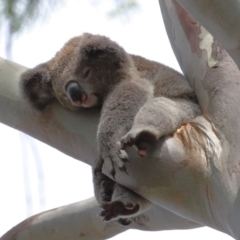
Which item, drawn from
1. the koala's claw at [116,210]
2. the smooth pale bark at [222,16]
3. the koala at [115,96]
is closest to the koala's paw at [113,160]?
the koala at [115,96]

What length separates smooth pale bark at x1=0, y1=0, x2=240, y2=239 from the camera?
2623 millimetres

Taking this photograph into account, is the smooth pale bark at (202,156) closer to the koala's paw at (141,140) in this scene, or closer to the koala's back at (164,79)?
the koala's paw at (141,140)

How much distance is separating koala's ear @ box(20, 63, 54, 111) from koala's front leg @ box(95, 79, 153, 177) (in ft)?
1.45

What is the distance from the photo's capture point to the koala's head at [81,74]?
3.62m

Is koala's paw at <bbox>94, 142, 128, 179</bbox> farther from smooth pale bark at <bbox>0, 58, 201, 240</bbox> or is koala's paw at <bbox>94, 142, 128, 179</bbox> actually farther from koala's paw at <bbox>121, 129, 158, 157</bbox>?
smooth pale bark at <bbox>0, 58, 201, 240</bbox>

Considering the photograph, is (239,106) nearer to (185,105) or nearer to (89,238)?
(185,105)

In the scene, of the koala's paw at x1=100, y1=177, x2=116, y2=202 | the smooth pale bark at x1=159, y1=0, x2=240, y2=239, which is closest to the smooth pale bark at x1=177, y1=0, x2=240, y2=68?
the smooth pale bark at x1=159, y1=0, x2=240, y2=239

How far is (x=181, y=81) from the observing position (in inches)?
139

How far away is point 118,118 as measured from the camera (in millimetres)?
3180

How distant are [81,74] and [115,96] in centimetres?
54

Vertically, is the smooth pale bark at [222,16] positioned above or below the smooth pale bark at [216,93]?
above

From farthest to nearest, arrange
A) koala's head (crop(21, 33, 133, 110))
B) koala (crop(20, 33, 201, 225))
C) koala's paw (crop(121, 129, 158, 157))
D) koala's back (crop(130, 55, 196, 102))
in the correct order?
koala's head (crop(21, 33, 133, 110)) < koala's back (crop(130, 55, 196, 102)) < koala (crop(20, 33, 201, 225)) < koala's paw (crop(121, 129, 158, 157))

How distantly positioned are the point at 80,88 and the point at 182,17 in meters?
0.85

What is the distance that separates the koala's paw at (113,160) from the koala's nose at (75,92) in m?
0.56
